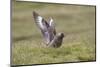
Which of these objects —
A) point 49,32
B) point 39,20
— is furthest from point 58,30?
point 39,20

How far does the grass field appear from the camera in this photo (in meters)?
2.40

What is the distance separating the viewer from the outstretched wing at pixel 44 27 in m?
2.49

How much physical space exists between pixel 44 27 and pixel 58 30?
189 mm

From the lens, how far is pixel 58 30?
258cm

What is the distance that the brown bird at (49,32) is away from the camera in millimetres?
2494

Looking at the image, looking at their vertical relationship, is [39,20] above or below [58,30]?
above

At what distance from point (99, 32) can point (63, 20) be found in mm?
555

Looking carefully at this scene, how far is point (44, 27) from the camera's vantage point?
2523mm

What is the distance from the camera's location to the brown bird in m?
2.49

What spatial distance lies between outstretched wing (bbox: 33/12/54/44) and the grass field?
0.17ft

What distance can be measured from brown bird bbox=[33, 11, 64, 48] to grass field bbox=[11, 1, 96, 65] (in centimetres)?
5

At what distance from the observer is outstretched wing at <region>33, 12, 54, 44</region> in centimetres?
249

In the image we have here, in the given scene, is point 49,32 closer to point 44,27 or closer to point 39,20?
point 44,27

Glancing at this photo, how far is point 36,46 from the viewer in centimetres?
248
